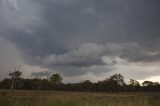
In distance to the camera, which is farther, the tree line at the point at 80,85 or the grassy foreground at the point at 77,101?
the tree line at the point at 80,85

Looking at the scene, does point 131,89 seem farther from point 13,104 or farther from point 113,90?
point 13,104

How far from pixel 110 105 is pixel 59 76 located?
454 ft

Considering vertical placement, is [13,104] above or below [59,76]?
below

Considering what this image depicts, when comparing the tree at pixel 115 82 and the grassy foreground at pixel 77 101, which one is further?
the tree at pixel 115 82

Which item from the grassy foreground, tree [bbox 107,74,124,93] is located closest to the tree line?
tree [bbox 107,74,124,93]

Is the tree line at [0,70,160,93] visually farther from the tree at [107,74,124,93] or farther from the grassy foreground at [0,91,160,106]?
the grassy foreground at [0,91,160,106]

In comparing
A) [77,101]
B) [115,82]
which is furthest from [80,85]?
A: [77,101]

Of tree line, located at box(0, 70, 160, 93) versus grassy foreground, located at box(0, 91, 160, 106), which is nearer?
grassy foreground, located at box(0, 91, 160, 106)

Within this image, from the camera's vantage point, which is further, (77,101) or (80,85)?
(80,85)

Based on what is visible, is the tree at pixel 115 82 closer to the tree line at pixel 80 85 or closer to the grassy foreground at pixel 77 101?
the tree line at pixel 80 85

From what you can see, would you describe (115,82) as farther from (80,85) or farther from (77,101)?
(77,101)

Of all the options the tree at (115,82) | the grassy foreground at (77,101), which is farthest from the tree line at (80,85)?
the grassy foreground at (77,101)

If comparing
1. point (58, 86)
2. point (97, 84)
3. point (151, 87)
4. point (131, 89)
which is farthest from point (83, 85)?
point (151, 87)

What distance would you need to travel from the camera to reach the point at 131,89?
566 ft
